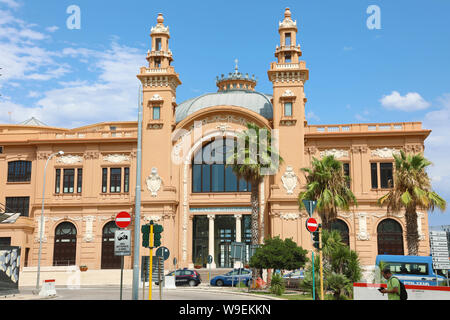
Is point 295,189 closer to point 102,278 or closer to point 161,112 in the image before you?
point 161,112

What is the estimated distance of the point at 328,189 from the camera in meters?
32.8

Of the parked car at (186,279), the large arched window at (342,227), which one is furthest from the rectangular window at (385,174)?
the parked car at (186,279)

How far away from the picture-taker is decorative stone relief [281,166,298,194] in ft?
153

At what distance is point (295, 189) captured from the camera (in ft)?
153

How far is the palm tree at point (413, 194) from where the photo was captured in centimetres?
3322

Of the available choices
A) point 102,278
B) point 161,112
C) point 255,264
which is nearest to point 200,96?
point 161,112

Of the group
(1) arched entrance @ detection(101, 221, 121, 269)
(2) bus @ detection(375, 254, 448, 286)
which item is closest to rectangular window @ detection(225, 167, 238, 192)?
(1) arched entrance @ detection(101, 221, 121, 269)

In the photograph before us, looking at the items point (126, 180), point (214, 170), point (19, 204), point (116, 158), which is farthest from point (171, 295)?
point (19, 204)

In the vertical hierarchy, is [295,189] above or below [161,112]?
below

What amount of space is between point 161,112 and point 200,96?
7625mm

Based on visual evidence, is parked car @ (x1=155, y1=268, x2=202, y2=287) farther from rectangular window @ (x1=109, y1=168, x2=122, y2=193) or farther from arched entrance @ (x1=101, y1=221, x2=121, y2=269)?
rectangular window @ (x1=109, y1=168, x2=122, y2=193)

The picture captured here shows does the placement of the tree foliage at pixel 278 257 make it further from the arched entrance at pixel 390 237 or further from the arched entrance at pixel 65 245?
the arched entrance at pixel 65 245

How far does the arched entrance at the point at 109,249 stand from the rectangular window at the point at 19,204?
835 cm

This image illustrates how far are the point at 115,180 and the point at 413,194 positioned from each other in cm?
2908
